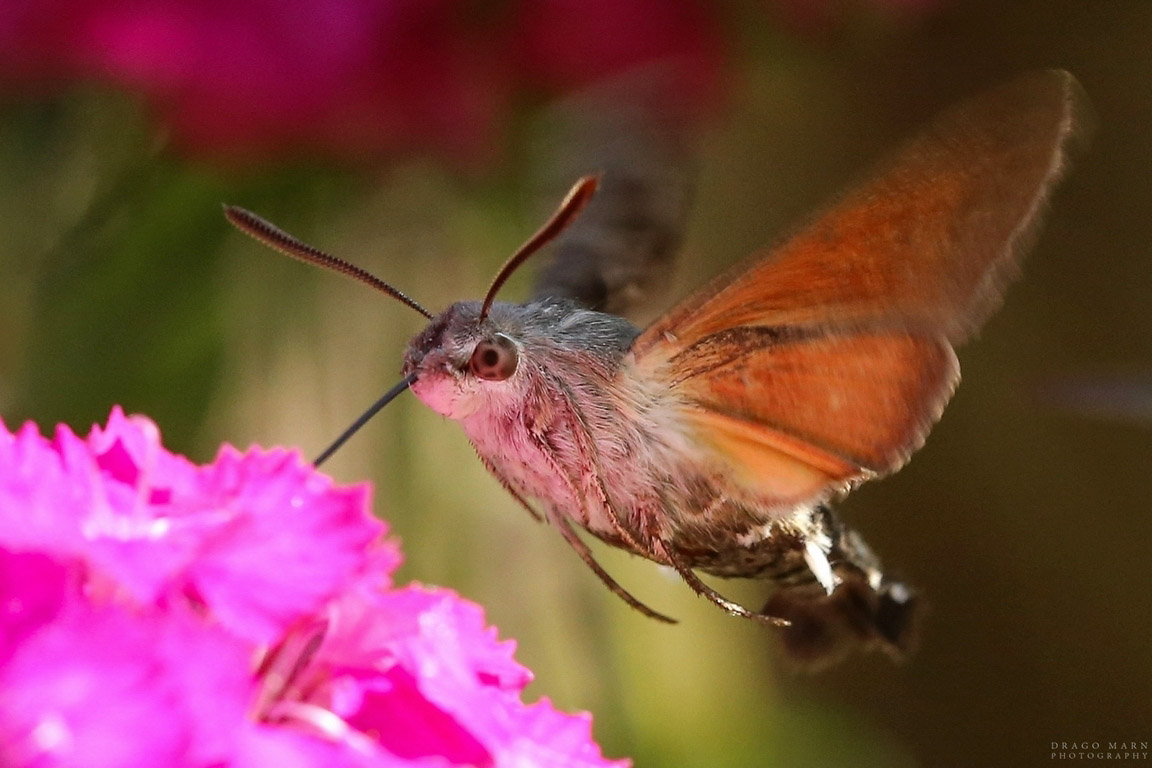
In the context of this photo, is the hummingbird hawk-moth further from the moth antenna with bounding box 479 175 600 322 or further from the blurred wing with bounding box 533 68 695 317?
the blurred wing with bounding box 533 68 695 317

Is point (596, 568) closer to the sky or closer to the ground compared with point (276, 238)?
closer to the ground

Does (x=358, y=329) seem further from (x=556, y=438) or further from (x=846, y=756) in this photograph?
(x=846, y=756)

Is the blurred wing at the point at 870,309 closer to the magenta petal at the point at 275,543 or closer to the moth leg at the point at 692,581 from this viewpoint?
the moth leg at the point at 692,581

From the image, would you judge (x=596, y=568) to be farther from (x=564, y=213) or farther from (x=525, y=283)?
(x=525, y=283)

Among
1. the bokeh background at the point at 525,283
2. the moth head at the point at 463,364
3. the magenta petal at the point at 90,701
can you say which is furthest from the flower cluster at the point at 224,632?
the bokeh background at the point at 525,283

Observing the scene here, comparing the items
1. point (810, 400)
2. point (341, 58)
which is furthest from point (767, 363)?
point (341, 58)

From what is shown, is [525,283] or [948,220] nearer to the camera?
[948,220]

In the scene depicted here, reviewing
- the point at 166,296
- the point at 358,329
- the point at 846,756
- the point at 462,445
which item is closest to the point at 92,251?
the point at 166,296

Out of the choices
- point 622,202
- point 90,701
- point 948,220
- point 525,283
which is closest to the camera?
point 90,701
